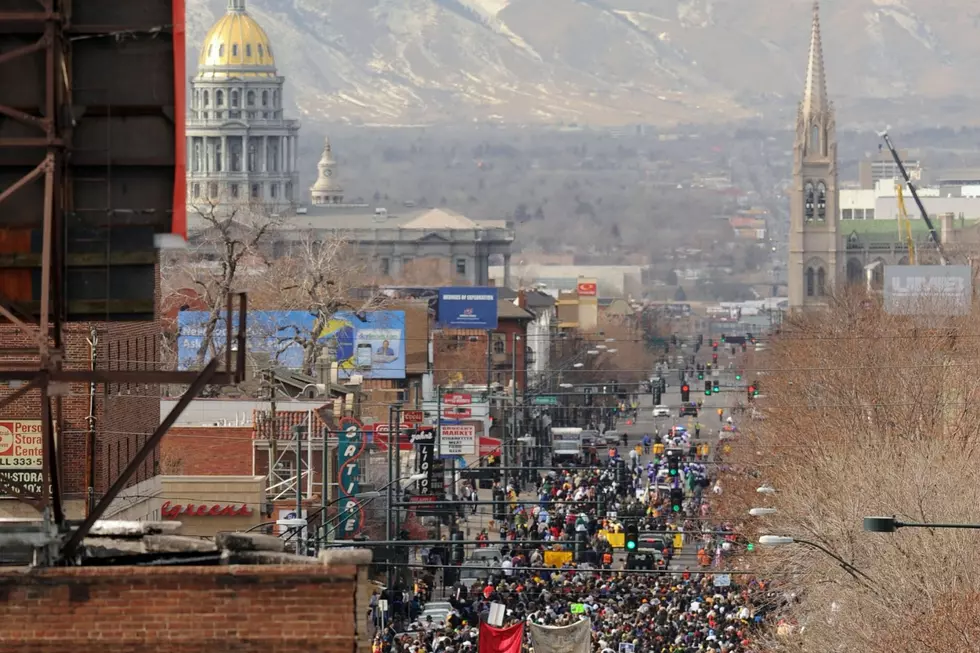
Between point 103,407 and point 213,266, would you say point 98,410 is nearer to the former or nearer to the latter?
point 103,407

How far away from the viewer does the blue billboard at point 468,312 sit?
140875 mm

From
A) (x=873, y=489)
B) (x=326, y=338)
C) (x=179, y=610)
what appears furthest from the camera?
(x=326, y=338)

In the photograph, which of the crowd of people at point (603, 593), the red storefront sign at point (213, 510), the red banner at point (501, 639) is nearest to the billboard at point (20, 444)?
the crowd of people at point (603, 593)

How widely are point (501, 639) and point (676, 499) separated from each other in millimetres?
35280

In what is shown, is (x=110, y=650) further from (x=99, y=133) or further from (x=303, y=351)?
(x=303, y=351)

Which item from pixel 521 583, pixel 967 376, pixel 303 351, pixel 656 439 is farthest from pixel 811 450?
pixel 656 439

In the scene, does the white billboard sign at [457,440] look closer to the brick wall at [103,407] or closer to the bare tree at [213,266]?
the bare tree at [213,266]

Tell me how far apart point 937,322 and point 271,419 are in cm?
5115

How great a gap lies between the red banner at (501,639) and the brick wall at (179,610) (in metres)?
27.0

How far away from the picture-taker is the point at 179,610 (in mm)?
17609

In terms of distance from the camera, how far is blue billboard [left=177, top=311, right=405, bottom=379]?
9494 cm

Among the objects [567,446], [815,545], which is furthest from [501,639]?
[567,446]

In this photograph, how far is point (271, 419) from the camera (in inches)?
2489

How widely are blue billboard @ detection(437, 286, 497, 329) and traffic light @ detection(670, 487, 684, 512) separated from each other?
57.2 m
